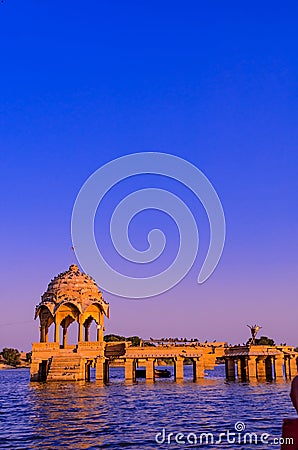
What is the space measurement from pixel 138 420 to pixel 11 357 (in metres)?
166

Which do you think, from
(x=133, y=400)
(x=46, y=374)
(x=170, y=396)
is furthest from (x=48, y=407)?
(x=46, y=374)

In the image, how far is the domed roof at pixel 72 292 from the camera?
196 feet

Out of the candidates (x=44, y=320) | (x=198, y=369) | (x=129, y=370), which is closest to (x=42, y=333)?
(x=44, y=320)

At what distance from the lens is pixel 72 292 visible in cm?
6012

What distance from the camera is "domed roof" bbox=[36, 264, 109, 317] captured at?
5959cm

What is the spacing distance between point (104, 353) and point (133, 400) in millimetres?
20937

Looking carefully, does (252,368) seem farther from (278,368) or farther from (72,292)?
(72,292)

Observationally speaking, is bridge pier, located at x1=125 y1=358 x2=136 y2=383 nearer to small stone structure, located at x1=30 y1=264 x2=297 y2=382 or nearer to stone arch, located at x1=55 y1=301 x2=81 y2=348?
small stone structure, located at x1=30 y1=264 x2=297 y2=382

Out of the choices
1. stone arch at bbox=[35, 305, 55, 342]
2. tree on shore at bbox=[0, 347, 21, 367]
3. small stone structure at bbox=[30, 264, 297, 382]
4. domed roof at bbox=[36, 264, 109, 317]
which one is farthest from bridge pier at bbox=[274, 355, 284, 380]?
tree on shore at bbox=[0, 347, 21, 367]

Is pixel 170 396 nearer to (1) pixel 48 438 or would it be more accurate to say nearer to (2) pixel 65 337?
(1) pixel 48 438

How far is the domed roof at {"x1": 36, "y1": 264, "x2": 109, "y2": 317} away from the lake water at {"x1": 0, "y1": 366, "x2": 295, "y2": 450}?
1882cm

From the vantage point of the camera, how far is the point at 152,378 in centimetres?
6084

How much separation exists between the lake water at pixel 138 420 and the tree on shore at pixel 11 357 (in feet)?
490

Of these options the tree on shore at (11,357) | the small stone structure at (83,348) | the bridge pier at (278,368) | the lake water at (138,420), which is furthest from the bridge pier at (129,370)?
the tree on shore at (11,357)
